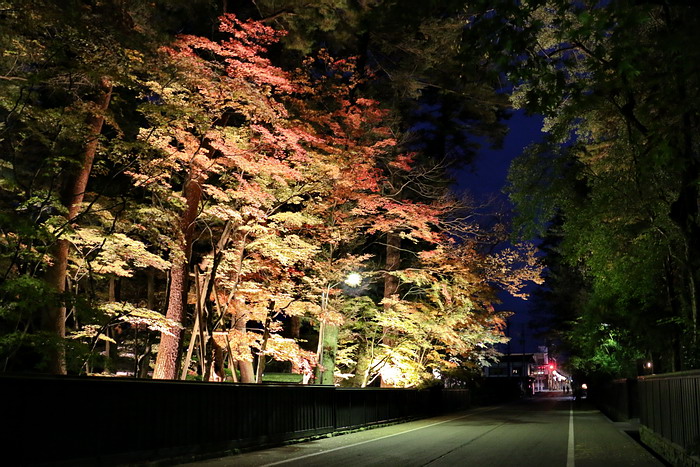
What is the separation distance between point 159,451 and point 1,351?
132 inches

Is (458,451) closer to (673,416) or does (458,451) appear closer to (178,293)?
(673,416)

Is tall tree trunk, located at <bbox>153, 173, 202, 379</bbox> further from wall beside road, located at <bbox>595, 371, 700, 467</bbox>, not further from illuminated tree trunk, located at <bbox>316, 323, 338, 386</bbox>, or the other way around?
wall beside road, located at <bbox>595, 371, 700, 467</bbox>

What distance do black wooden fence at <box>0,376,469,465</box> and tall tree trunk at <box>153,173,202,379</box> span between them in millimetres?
4500

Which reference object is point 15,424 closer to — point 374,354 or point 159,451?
point 159,451

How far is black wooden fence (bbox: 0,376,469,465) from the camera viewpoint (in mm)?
8438

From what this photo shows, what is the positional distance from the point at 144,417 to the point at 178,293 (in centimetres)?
892

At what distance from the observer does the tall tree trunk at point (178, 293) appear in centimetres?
1869

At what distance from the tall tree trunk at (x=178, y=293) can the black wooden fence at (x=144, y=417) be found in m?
4.50

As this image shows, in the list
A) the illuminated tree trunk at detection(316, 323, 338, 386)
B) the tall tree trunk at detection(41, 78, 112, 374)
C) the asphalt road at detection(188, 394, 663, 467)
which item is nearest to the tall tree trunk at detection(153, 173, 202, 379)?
the tall tree trunk at detection(41, 78, 112, 374)

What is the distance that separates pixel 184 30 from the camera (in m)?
23.5

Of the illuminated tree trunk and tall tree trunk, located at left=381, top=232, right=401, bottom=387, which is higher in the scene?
tall tree trunk, located at left=381, top=232, right=401, bottom=387

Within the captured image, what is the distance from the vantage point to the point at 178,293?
1948cm

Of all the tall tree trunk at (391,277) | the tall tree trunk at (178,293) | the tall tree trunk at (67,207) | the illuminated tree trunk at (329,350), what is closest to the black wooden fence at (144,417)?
the tall tree trunk at (178,293)

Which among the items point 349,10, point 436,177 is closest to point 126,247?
point 349,10
